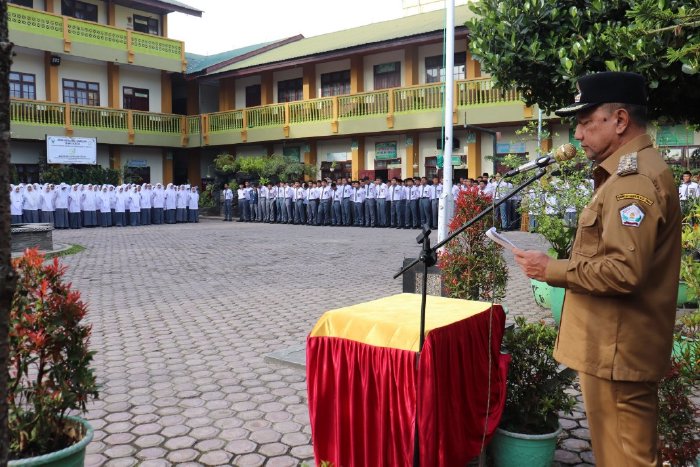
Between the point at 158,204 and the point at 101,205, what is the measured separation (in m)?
2.40

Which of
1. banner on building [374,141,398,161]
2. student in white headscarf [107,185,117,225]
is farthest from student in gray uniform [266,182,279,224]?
student in white headscarf [107,185,117,225]

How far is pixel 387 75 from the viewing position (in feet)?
81.6

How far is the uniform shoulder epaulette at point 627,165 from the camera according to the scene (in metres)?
2.01

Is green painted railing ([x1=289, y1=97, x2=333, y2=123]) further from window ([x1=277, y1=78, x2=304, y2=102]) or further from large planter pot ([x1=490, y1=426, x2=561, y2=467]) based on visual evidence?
large planter pot ([x1=490, y1=426, x2=561, y2=467])

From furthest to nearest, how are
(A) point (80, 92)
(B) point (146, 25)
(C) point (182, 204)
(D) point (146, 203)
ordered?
(B) point (146, 25) → (A) point (80, 92) → (C) point (182, 204) → (D) point (146, 203)

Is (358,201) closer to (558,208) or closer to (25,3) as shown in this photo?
(558,208)

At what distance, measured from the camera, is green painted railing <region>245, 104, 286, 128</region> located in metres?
26.5

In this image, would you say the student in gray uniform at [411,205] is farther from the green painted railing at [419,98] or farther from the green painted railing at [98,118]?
the green painted railing at [98,118]

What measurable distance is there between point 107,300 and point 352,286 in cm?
322

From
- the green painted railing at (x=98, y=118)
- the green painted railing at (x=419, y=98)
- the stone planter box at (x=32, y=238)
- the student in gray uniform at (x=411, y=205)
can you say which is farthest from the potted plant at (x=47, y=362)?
the green painted railing at (x=98, y=118)

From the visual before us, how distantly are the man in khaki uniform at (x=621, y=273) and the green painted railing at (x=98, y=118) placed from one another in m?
26.6

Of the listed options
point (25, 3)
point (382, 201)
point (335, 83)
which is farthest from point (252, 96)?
point (382, 201)

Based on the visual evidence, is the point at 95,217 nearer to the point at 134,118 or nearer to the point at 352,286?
the point at 134,118

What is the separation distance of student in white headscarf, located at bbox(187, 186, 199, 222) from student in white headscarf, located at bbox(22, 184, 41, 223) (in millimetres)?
6144
